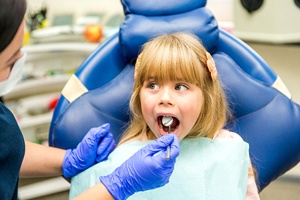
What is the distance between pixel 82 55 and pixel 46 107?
35 centimetres

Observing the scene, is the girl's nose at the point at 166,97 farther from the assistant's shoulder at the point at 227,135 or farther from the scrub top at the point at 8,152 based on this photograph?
the scrub top at the point at 8,152

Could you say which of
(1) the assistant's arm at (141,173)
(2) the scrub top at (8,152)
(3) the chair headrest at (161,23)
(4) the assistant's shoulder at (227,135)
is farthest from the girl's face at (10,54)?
(4) the assistant's shoulder at (227,135)

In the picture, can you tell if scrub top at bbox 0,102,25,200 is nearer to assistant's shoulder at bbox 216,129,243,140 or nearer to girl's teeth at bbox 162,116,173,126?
girl's teeth at bbox 162,116,173,126

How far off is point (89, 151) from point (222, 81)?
18.2 inches

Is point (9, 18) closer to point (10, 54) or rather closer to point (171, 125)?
point (10, 54)

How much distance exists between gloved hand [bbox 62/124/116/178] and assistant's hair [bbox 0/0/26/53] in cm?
46

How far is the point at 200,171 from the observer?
124cm

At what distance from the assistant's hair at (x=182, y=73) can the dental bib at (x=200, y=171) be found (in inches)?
2.1

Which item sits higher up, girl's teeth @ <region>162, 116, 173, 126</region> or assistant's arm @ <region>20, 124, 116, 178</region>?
girl's teeth @ <region>162, 116, 173, 126</region>

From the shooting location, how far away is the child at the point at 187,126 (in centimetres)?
119

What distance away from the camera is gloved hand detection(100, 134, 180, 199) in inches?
42.1

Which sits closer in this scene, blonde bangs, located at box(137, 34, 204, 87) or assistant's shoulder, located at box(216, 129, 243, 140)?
blonde bangs, located at box(137, 34, 204, 87)

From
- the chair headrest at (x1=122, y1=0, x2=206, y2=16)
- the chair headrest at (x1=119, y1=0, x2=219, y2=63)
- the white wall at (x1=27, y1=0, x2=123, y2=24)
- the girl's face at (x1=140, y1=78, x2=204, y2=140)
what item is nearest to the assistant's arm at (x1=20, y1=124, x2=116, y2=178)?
the girl's face at (x1=140, y1=78, x2=204, y2=140)

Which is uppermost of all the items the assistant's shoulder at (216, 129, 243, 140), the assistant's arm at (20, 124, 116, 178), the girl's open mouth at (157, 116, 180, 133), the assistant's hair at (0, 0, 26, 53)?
the assistant's hair at (0, 0, 26, 53)
